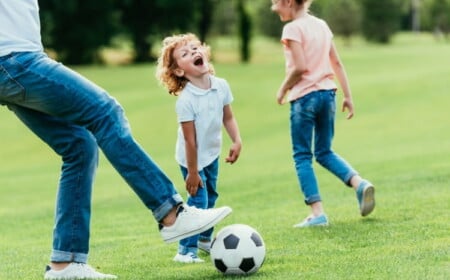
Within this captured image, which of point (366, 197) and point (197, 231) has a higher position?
point (197, 231)

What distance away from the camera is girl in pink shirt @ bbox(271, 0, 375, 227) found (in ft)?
25.4

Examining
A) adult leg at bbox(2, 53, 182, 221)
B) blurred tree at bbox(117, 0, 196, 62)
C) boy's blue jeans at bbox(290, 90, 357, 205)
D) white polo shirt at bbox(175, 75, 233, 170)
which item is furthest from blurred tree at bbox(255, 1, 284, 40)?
adult leg at bbox(2, 53, 182, 221)

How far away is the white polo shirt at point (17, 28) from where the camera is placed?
17.3 ft

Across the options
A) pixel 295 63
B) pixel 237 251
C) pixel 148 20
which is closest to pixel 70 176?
pixel 237 251

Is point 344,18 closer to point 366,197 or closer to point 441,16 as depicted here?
point 441,16

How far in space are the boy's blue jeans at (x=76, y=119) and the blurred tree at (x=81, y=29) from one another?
49.0m

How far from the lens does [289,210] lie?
978cm

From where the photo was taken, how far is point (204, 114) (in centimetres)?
630

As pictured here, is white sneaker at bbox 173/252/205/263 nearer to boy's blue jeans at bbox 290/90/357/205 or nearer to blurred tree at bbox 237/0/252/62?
boy's blue jeans at bbox 290/90/357/205

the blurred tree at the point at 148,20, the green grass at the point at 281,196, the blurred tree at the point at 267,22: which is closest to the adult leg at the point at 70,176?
the green grass at the point at 281,196

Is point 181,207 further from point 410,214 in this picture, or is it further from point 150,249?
point 410,214

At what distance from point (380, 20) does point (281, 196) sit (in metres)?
81.3

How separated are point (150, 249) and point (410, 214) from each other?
2.28 m

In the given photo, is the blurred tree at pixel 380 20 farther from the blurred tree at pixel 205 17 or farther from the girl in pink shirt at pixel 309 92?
the girl in pink shirt at pixel 309 92
